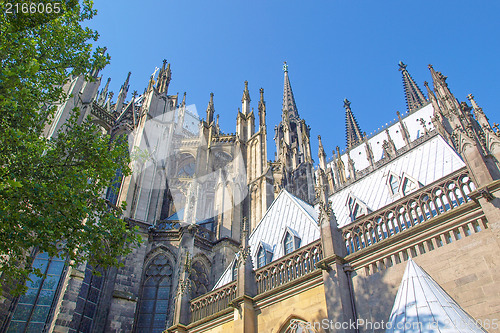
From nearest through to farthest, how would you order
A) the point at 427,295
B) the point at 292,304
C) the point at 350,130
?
the point at 427,295, the point at 292,304, the point at 350,130

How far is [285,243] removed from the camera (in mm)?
15125

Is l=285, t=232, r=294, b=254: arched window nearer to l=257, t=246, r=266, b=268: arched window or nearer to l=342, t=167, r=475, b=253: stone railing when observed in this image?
l=257, t=246, r=266, b=268: arched window

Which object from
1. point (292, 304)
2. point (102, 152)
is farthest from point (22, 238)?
point (292, 304)

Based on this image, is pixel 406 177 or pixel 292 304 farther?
pixel 406 177

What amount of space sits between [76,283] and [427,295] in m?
13.6

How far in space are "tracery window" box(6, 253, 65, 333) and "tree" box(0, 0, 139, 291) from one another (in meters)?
6.14

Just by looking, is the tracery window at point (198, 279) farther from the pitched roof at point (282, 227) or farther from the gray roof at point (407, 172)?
the gray roof at point (407, 172)

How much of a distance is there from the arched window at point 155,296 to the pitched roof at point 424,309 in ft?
43.9

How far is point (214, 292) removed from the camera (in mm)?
14297

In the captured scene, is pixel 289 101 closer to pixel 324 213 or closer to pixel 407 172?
pixel 407 172

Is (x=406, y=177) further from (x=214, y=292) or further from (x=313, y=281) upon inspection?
(x=214, y=292)

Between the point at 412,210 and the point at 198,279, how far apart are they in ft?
44.5

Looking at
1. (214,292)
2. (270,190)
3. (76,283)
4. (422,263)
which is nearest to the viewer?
(422,263)

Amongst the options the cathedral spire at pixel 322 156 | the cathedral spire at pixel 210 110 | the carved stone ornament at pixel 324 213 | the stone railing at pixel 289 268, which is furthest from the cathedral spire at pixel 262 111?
the carved stone ornament at pixel 324 213
